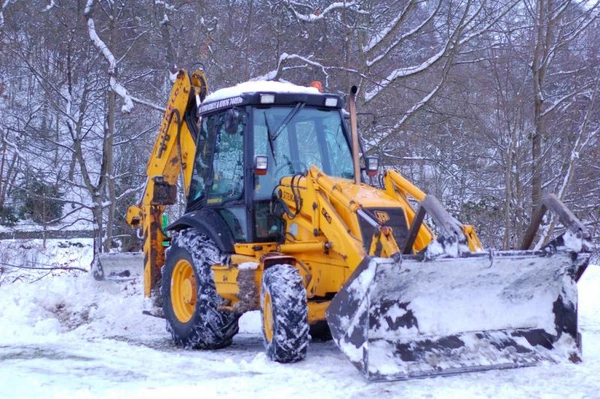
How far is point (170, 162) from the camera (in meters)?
8.87

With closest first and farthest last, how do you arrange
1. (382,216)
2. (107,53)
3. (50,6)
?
(382,216) < (107,53) < (50,6)

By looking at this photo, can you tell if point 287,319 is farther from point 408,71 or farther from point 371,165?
point 408,71

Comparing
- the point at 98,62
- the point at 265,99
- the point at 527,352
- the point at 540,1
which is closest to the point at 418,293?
the point at 527,352

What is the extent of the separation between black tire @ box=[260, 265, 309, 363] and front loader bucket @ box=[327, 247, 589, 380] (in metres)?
0.41

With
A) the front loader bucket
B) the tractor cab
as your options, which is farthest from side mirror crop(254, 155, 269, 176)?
the front loader bucket

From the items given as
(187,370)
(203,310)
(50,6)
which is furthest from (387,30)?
(187,370)

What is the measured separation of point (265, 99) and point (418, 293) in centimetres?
259

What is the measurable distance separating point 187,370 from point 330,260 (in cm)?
152

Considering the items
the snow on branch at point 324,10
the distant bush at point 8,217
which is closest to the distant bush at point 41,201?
the distant bush at point 8,217

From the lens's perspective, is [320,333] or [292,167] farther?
[320,333]

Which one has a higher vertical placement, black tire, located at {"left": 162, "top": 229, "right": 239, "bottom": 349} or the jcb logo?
the jcb logo

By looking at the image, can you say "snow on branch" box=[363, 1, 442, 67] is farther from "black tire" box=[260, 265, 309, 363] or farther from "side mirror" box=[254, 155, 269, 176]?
"black tire" box=[260, 265, 309, 363]

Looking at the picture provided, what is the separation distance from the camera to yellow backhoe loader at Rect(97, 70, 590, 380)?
5438mm

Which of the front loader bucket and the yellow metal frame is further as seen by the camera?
the yellow metal frame
